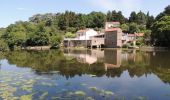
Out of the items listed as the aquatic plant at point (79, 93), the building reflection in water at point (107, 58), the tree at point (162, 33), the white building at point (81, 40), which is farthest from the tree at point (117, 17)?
the aquatic plant at point (79, 93)

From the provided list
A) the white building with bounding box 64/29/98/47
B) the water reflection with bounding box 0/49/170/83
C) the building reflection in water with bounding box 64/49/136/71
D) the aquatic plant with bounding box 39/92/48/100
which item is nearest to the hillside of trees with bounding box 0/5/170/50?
the white building with bounding box 64/29/98/47

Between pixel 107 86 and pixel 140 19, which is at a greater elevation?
pixel 140 19

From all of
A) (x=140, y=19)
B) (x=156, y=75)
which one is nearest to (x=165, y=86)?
(x=156, y=75)

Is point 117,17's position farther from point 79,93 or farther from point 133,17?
point 79,93

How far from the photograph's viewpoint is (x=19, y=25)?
9062 cm

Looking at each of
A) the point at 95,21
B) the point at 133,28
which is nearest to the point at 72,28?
the point at 95,21

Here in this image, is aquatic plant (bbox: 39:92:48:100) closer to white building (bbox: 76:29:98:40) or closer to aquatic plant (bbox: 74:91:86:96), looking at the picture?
aquatic plant (bbox: 74:91:86:96)

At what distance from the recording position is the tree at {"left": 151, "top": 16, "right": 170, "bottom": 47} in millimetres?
60856

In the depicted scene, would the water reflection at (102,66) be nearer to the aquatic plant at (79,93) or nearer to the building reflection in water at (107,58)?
the building reflection in water at (107,58)

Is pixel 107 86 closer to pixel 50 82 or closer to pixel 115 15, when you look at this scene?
pixel 50 82

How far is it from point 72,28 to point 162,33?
44.2m

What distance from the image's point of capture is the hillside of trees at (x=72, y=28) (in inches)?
2571

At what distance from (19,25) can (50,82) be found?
71.8m

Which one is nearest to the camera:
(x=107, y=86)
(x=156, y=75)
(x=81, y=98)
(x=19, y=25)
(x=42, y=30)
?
(x=81, y=98)
